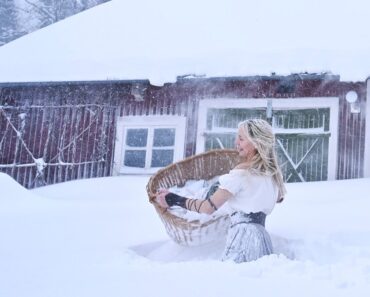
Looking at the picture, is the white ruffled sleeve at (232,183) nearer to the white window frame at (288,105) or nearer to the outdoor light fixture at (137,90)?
the white window frame at (288,105)

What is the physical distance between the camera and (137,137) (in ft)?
26.0

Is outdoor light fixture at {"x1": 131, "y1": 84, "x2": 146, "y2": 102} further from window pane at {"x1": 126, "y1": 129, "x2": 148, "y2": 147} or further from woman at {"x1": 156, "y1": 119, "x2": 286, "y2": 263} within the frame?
woman at {"x1": 156, "y1": 119, "x2": 286, "y2": 263}

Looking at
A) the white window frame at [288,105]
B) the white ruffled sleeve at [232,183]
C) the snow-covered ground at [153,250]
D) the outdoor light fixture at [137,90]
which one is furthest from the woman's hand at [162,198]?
the outdoor light fixture at [137,90]

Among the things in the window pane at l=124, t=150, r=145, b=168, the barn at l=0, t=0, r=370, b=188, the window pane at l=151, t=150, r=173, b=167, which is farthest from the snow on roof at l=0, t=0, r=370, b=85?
the window pane at l=124, t=150, r=145, b=168

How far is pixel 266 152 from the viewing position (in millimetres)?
2762

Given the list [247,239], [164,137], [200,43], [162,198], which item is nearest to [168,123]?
[164,137]

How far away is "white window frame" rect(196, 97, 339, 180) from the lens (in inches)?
268

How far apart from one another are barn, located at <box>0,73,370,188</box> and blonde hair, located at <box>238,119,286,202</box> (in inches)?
152

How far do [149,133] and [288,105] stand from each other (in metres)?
2.32

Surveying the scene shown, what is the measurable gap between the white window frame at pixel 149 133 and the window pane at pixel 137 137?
6 cm

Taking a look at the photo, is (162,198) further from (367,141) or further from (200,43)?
(200,43)

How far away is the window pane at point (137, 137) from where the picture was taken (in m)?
7.84

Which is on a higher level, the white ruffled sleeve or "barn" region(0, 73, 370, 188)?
"barn" region(0, 73, 370, 188)

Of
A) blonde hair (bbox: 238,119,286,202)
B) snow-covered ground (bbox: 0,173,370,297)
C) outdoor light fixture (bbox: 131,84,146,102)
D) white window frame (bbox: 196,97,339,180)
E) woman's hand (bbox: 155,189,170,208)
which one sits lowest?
snow-covered ground (bbox: 0,173,370,297)
